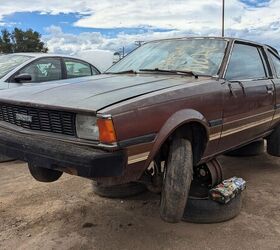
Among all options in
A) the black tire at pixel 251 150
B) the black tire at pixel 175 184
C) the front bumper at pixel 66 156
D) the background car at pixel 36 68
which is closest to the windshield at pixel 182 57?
the black tire at pixel 175 184

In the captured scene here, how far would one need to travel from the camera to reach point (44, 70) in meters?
7.04

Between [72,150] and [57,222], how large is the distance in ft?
4.03

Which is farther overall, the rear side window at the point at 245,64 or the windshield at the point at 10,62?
the windshield at the point at 10,62

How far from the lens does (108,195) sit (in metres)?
4.55

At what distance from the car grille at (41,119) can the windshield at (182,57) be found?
142 centimetres

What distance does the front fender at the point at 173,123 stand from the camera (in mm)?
3156

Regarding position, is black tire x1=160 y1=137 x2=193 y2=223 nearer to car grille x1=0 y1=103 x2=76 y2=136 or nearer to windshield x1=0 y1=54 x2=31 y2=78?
car grille x1=0 y1=103 x2=76 y2=136

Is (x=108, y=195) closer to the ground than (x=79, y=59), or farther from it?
closer to the ground

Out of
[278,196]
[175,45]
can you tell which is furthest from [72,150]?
[278,196]

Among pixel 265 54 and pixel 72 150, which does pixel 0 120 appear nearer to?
pixel 72 150

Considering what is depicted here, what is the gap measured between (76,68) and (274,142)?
Result: 3.86 metres

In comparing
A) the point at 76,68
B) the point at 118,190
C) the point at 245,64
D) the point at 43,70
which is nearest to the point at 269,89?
the point at 245,64

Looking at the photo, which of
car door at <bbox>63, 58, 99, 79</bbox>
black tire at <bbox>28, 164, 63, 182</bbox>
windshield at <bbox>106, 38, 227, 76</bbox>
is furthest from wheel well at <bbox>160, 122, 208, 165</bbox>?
car door at <bbox>63, 58, 99, 79</bbox>

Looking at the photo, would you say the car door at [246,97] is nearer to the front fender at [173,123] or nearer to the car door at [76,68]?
the front fender at [173,123]
